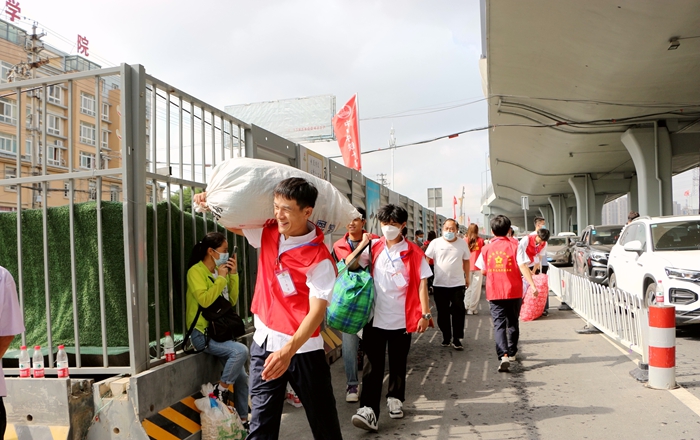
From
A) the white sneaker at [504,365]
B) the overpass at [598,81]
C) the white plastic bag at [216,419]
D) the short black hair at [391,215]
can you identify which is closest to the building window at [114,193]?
the white plastic bag at [216,419]

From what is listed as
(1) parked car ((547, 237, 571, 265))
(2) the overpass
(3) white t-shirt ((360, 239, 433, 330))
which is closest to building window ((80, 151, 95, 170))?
(3) white t-shirt ((360, 239, 433, 330))

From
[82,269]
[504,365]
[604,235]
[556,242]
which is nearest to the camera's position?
[82,269]

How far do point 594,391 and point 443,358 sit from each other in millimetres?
2178

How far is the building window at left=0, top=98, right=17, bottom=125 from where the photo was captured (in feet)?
13.3

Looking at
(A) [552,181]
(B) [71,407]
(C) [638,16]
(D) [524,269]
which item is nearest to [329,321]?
(B) [71,407]

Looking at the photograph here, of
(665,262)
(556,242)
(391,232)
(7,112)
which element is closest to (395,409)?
(391,232)

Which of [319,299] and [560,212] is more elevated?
[560,212]

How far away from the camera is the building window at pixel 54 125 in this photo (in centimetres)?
387

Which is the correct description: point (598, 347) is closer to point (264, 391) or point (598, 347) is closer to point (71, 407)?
point (264, 391)

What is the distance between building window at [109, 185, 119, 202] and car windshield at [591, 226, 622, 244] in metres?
15.9

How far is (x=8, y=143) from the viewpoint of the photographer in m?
4.68

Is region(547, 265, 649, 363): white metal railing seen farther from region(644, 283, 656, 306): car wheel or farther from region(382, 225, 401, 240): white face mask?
region(382, 225, 401, 240): white face mask

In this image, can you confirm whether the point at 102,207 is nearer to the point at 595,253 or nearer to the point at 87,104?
the point at 87,104

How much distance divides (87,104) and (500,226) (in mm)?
4745
